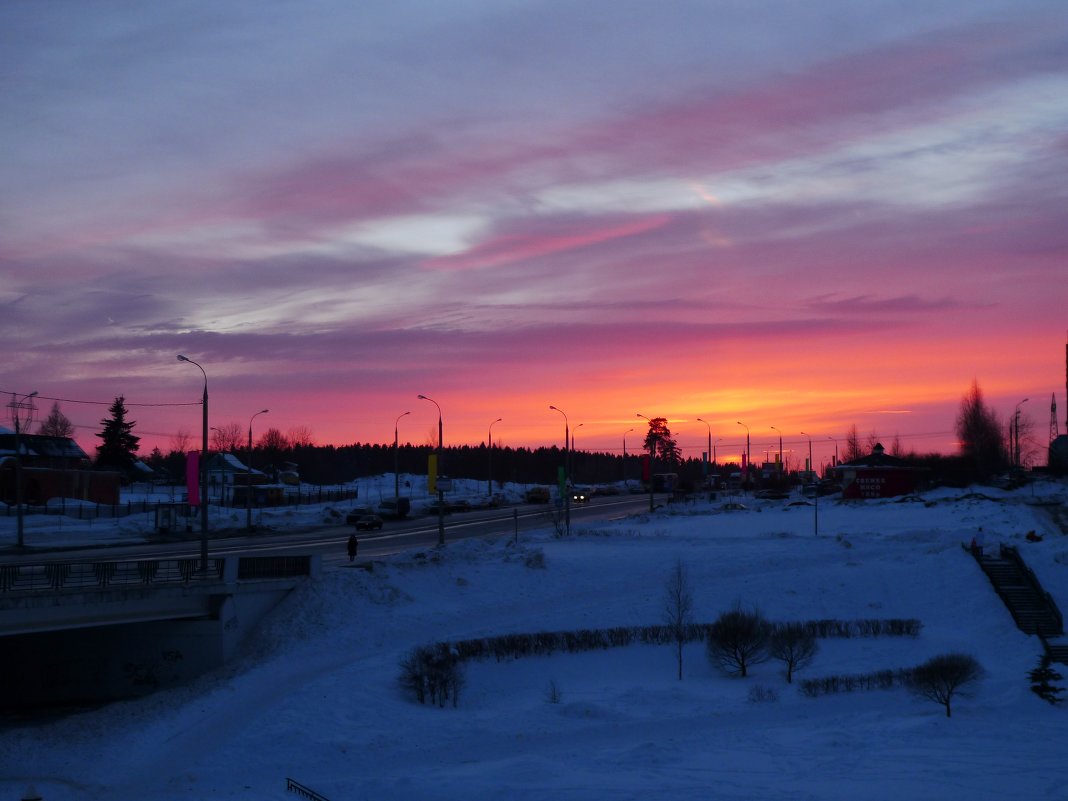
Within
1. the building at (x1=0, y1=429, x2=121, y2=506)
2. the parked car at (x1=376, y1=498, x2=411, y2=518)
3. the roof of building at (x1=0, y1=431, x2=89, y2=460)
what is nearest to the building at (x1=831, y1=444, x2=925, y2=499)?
the parked car at (x1=376, y1=498, x2=411, y2=518)

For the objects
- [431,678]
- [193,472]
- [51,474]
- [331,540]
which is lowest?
[431,678]

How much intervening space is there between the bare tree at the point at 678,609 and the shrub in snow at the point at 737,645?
1.46 m

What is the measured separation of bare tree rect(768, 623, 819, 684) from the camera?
1478 inches

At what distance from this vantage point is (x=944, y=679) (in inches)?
1291

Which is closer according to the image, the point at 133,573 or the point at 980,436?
the point at 133,573

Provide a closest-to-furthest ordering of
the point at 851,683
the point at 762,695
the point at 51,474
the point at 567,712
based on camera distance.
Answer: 1. the point at 567,712
2. the point at 762,695
3. the point at 851,683
4. the point at 51,474

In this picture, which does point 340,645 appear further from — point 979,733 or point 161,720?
point 979,733

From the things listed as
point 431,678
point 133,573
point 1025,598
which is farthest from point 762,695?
point 133,573

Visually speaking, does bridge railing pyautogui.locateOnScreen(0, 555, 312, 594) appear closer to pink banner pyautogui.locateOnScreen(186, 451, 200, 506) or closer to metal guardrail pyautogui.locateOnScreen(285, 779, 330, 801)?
metal guardrail pyautogui.locateOnScreen(285, 779, 330, 801)

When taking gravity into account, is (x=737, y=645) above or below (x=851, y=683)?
above

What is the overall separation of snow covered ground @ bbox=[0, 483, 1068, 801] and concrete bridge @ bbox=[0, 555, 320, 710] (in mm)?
1614

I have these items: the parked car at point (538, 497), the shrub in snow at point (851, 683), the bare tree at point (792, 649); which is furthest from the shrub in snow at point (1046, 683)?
the parked car at point (538, 497)

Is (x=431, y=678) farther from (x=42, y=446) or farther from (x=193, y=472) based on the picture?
(x=42, y=446)

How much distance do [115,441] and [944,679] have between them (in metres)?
107
